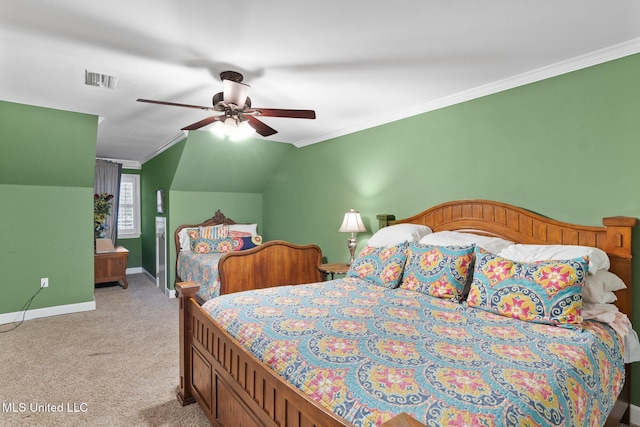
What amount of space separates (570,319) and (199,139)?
4230 millimetres

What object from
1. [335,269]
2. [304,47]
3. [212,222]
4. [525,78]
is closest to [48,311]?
[212,222]

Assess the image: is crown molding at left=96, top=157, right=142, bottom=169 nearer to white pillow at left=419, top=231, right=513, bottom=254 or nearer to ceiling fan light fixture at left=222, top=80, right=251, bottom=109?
ceiling fan light fixture at left=222, top=80, right=251, bottom=109

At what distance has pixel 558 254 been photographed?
83.1 inches

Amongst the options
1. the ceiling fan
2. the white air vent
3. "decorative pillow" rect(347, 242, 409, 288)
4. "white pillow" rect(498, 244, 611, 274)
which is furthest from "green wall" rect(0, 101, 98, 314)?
"white pillow" rect(498, 244, 611, 274)

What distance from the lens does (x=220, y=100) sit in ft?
8.56

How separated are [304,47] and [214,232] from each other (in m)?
3.70

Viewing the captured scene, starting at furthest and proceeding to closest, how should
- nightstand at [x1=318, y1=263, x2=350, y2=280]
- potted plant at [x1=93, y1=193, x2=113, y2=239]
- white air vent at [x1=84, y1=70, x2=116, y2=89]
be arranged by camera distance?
potted plant at [x1=93, y1=193, x2=113, y2=239] → nightstand at [x1=318, y1=263, x2=350, y2=280] → white air vent at [x1=84, y1=70, x2=116, y2=89]

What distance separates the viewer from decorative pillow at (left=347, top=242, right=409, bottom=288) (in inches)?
105

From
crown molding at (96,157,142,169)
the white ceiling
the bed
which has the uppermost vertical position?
the white ceiling

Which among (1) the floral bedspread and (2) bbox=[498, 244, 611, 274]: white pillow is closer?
(2) bbox=[498, 244, 611, 274]: white pillow

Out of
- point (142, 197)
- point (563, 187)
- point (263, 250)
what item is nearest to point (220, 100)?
point (263, 250)

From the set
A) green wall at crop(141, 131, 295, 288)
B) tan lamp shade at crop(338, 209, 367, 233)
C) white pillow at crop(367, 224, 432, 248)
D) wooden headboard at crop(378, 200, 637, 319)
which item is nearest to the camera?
wooden headboard at crop(378, 200, 637, 319)

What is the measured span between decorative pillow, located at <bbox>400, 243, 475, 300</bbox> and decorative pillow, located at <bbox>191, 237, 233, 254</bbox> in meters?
3.19

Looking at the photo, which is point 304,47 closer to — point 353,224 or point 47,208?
point 353,224
